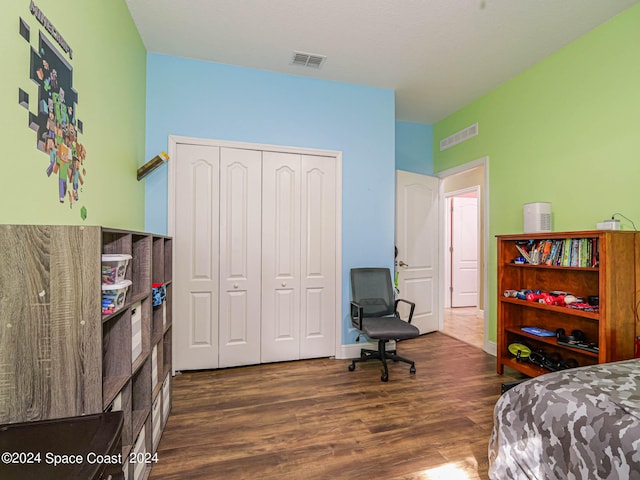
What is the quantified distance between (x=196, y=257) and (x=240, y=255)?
401mm

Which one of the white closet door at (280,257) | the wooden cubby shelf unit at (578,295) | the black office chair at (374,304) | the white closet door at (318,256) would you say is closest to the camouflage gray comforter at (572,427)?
the wooden cubby shelf unit at (578,295)

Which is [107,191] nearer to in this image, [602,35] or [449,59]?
[449,59]

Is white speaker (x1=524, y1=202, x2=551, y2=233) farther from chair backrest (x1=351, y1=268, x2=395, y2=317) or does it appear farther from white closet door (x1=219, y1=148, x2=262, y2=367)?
white closet door (x1=219, y1=148, x2=262, y2=367)

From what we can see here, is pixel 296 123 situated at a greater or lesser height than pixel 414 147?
lesser

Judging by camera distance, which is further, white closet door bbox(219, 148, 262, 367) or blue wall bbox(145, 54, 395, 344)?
white closet door bbox(219, 148, 262, 367)

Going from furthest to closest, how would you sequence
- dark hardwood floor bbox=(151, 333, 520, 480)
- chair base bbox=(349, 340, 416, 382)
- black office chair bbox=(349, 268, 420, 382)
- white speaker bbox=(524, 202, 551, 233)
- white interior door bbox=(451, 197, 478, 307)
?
white interior door bbox=(451, 197, 478, 307)
black office chair bbox=(349, 268, 420, 382)
chair base bbox=(349, 340, 416, 382)
white speaker bbox=(524, 202, 551, 233)
dark hardwood floor bbox=(151, 333, 520, 480)

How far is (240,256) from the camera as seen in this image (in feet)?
9.70

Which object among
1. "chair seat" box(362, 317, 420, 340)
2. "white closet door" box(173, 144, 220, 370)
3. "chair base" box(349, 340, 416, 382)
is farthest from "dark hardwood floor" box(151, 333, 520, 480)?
"chair seat" box(362, 317, 420, 340)

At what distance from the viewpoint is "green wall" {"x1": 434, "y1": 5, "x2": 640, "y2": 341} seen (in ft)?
7.20

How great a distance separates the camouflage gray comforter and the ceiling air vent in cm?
291

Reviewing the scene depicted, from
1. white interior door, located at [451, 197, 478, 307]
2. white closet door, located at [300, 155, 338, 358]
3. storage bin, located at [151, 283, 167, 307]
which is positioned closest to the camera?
storage bin, located at [151, 283, 167, 307]

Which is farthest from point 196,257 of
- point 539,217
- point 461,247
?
point 461,247

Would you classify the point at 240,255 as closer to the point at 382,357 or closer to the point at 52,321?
the point at 382,357

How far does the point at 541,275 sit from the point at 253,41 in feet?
10.9
